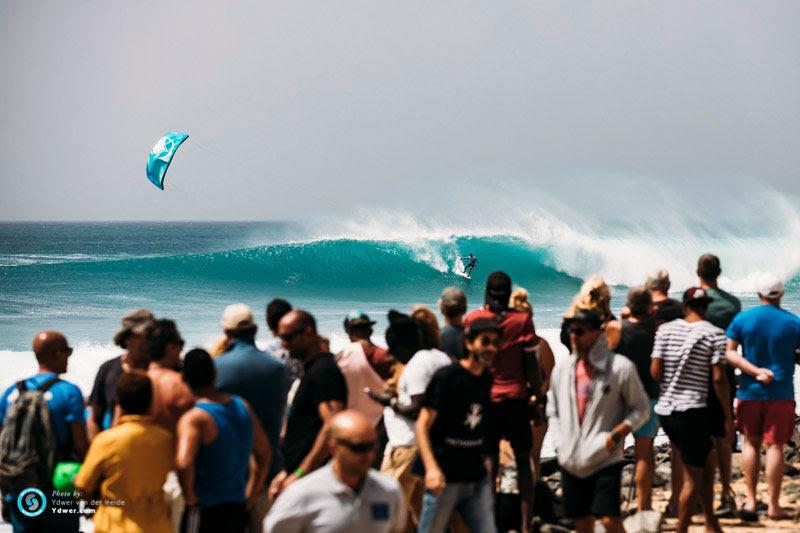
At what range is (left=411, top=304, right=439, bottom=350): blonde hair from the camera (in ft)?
19.9

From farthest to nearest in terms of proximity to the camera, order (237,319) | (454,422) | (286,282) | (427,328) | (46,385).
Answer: (286,282)
(427,328)
(237,319)
(46,385)
(454,422)

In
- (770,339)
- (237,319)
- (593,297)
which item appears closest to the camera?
(237,319)

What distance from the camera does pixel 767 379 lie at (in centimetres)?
692

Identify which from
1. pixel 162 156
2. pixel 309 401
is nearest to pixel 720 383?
pixel 309 401

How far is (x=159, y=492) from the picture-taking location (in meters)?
4.62

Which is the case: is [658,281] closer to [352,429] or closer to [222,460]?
[222,460]

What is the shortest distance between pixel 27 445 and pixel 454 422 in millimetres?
1894

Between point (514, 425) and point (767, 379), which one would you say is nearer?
point (514, 425)

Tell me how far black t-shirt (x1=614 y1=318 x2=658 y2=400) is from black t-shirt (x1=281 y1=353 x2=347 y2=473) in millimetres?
2289

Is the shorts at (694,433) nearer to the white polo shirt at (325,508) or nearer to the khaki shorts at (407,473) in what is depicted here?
the khaki shorts at (407,473)

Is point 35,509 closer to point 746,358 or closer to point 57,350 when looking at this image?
point 57,350

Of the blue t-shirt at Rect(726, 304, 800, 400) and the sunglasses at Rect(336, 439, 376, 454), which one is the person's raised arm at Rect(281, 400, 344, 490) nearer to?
the sunglasses at Rect(336, 439, 376, 454)

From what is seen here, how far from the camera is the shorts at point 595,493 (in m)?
5.44

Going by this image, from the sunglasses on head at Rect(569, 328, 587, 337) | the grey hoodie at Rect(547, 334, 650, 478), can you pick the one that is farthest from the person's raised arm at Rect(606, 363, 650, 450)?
the sunglasses on head at Rect(569, 328, 587, 337)
